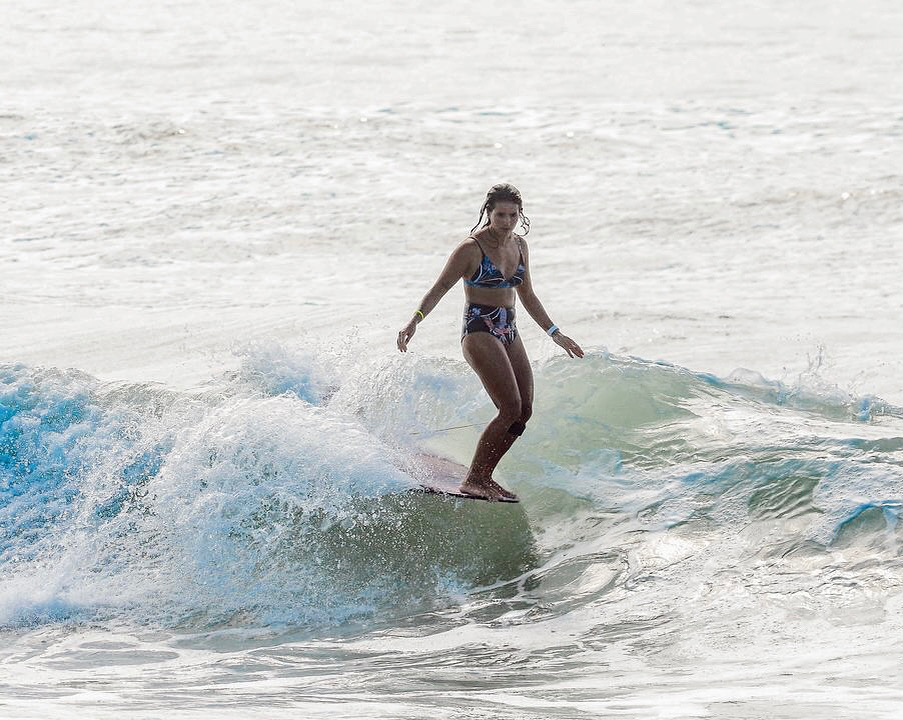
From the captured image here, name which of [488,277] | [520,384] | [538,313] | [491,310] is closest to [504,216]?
[488,277]

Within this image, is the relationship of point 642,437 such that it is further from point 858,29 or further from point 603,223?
point 858,29

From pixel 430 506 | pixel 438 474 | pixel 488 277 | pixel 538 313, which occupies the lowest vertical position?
pixel 430 506

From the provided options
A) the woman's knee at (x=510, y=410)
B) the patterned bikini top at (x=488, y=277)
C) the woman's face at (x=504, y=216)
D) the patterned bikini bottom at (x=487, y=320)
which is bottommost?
the woman's knee at (x=510, y=410)

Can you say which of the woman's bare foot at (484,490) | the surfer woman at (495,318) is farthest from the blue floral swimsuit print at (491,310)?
the woman's bare foot at (484,490)

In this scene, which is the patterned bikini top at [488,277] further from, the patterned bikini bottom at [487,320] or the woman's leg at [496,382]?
the woman's leg at [496,382]

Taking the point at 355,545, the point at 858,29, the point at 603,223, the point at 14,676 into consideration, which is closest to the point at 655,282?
the point at 603,223

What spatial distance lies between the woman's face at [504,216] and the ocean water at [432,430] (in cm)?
171

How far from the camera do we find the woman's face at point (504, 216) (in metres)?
7.04

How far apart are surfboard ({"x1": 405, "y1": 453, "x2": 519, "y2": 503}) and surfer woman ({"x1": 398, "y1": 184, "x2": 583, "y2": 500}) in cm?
20

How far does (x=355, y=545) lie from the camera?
767 cm

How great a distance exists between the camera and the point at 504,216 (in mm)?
7043

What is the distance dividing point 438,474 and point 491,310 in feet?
4.26

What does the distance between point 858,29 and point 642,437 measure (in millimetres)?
29865

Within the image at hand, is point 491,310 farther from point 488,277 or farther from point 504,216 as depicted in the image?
point 504,216
